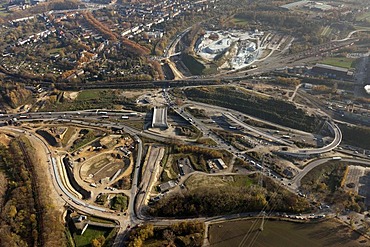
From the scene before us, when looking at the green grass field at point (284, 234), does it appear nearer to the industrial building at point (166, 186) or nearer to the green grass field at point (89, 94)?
the industrial building at point (166, 186)

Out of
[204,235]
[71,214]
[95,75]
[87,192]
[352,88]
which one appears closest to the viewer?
[204,235]

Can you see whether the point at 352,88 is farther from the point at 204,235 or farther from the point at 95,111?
the point at 95,111

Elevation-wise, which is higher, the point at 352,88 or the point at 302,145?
the point at 352,88

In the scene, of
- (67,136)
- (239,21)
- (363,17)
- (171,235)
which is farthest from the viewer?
(239,21)

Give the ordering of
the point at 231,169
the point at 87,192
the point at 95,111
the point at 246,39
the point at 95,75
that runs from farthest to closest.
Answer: the point at 246,39 < the point at 95,75 < the point at 95,111 < the point at 231,169 < the point at 87,192

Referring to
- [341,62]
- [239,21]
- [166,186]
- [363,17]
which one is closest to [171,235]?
[166,186]

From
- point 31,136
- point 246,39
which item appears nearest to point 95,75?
point 31,136

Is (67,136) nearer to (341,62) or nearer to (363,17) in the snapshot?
(341,62)

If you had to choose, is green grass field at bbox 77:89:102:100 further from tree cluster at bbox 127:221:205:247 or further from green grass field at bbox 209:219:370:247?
green grass field at bbox 209:219:370:247
